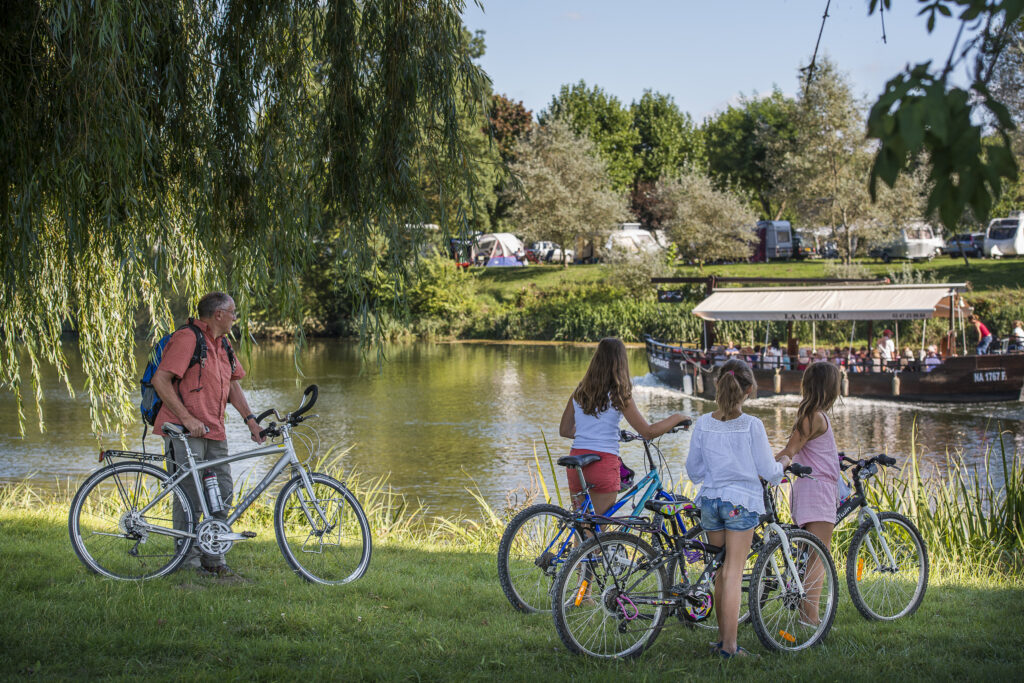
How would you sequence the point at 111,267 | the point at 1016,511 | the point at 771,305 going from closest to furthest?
the point at 111,267
the point at 1016,511
the point at 771,305

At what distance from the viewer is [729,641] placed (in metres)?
4.65

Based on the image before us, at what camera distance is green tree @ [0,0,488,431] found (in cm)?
545

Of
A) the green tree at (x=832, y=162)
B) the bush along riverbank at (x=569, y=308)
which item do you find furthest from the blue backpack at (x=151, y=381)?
the green tree at (x=832, y=162)

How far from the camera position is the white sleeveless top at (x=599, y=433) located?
560 cm

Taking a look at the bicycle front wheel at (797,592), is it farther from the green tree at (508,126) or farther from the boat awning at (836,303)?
the green tree at (508,126)

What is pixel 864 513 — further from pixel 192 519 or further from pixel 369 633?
pixel 192 519

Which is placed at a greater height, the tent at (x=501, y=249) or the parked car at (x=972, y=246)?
the tent at (x=501, y=249)

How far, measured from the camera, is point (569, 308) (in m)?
46.7

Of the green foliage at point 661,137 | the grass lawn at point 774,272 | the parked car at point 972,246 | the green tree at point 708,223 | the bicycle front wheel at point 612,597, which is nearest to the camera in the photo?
the bicycle front wheel at point 612,597

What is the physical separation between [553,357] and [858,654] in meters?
34.8

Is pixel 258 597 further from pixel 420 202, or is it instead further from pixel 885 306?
pixel 885 306

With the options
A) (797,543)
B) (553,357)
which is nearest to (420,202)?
(797,543)

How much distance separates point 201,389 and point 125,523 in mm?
923

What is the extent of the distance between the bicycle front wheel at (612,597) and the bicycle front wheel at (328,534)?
199 cm
